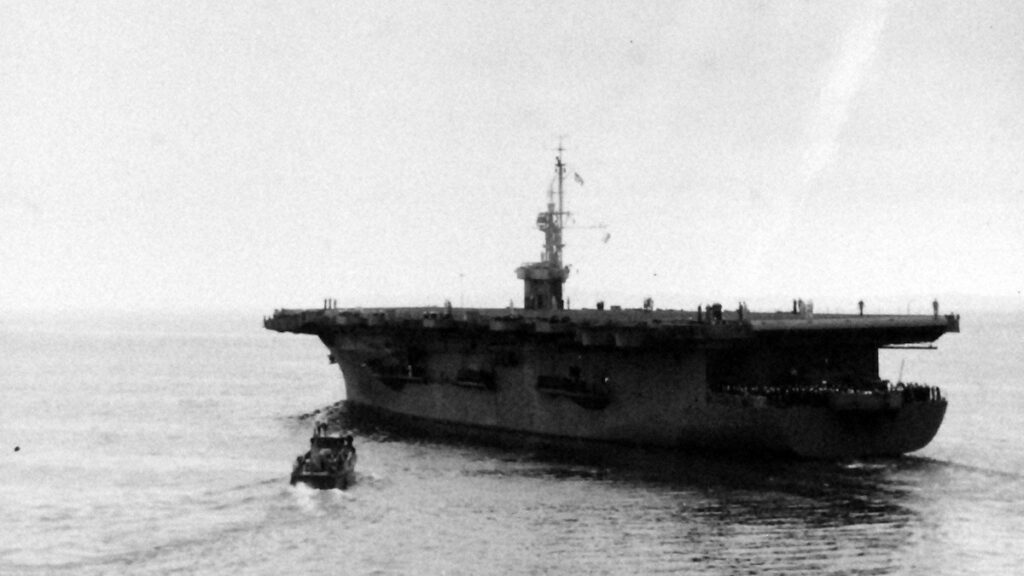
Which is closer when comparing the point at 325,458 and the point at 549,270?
the point at 325,458

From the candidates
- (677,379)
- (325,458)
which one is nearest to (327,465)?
(325,458)

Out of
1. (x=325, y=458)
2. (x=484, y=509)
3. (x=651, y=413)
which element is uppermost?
(x=651, y=413)

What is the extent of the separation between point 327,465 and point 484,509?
13.6 feet

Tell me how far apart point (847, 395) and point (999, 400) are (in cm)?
3055

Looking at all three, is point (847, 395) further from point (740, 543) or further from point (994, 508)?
point (740, 543)

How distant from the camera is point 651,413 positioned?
2898cm

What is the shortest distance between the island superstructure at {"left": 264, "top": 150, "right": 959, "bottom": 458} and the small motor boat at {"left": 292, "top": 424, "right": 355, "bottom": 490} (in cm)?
623

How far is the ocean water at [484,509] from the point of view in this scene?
19516mm

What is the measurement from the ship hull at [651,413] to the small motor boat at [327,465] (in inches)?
262

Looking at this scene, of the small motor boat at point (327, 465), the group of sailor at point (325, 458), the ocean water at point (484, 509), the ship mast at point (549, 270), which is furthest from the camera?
the ship mast at point (549, 270)

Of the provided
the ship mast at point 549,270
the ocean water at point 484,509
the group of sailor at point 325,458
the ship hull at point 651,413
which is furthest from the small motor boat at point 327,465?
the ship mast at point 549,270

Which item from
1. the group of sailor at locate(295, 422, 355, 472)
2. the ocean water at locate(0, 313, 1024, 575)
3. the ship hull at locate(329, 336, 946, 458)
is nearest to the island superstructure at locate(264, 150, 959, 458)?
the ship hull at locate(329, 336, 946, 458)

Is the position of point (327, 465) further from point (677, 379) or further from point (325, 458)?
point (677, 379)

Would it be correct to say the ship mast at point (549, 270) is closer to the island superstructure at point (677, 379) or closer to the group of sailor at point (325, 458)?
the island superstructure at point (677, 379)
